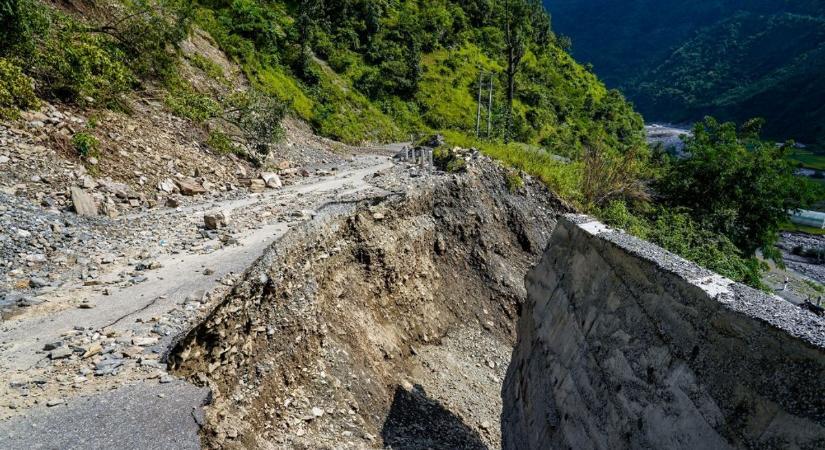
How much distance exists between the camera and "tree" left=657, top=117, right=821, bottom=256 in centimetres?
1410

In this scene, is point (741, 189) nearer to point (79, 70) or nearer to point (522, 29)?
point (79, 70)

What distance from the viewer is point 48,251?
746cm

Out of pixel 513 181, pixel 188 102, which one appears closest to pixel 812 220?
pixel 513 181

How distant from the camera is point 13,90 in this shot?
32.5 feet

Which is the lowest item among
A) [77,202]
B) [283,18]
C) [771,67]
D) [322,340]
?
[322,340]

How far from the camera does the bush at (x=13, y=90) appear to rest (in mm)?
9727

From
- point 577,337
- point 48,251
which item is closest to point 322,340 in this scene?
point 577,337

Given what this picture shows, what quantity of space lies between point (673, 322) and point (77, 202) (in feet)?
34.1

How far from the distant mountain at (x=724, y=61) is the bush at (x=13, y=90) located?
9254 cm

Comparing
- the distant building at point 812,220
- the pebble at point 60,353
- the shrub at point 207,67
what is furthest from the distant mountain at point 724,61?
the pebble at point 60,353

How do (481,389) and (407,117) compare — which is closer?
(481,389)

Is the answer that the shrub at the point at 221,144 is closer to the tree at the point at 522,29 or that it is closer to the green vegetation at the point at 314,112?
the green vegetation at the point at 314,112

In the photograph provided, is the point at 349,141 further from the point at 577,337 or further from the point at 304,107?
the point at 577,337

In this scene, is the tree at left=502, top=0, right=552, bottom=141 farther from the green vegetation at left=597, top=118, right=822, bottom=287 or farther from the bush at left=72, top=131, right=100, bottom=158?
the bush at left=72, top=131, right=100, bottom=158
